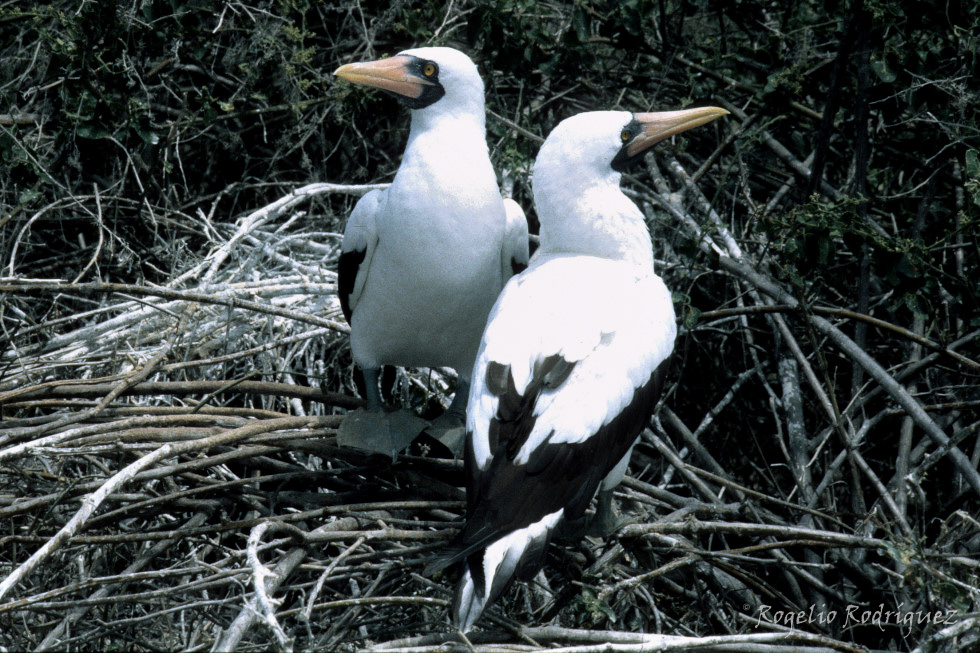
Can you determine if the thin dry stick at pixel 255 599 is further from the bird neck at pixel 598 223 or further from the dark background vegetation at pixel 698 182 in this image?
the bird neck at pixel 598 223

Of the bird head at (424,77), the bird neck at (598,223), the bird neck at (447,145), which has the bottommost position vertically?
the bird neck at (598,223)

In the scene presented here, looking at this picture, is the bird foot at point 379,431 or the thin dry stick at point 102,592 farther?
the bird foot at point 379,431

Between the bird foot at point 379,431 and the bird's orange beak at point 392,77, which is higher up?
the bird's orange beak at point 392,77

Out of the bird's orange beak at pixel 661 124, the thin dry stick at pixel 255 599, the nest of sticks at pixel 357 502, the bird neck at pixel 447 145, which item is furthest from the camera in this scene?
the bird's orange beak at pixel 661 124

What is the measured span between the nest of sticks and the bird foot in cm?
7

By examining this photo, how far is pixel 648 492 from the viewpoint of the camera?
335 cm

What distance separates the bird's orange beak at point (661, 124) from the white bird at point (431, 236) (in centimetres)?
45

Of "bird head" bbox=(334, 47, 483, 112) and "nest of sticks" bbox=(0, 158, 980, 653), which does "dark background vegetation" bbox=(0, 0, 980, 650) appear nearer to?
"nest of sticks" bbox=(0, 158, 980, 653)

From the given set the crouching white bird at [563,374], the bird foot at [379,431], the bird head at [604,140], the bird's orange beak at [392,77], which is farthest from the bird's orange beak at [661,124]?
the bird foot at [379,431]

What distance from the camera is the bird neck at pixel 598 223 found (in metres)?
3.28

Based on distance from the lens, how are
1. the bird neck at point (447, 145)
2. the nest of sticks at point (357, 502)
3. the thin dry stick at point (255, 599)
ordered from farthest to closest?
the bird neck at point (447, 145) < the nest of sticks at point (357, 502) < the thin dry stick at point (255, 599)

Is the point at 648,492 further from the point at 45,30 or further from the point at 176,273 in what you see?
the point at 45,30

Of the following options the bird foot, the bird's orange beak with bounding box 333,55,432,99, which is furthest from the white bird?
the bird foot

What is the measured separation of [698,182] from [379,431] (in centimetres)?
192
